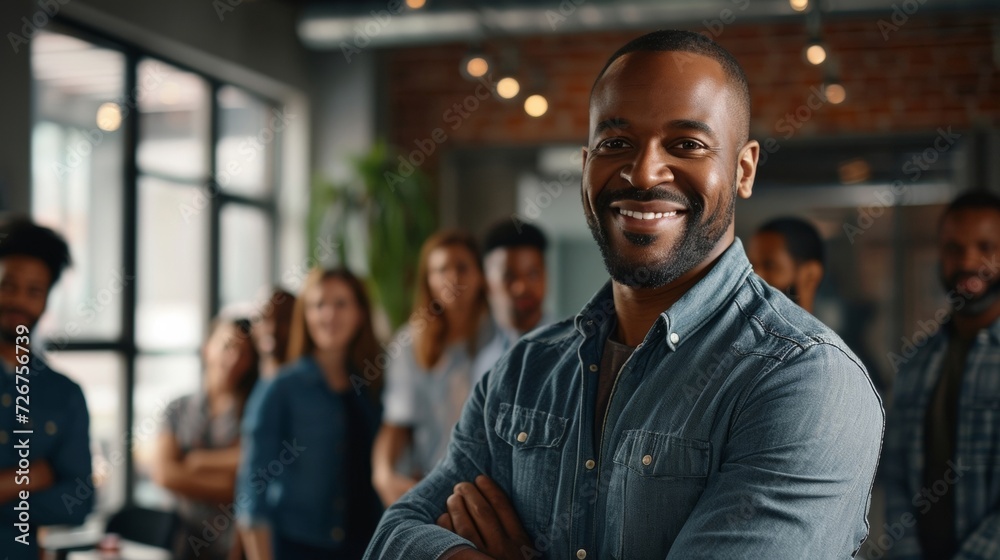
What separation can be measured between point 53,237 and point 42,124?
2.04 meters

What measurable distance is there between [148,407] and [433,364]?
210cm

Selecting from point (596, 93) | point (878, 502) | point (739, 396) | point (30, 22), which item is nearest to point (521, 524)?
point (739, 396)

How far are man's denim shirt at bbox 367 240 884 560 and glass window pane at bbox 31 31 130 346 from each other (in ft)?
10.1

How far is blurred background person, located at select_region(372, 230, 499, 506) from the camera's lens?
11.0 ft

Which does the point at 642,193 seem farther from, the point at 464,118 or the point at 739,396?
the point at 464,118

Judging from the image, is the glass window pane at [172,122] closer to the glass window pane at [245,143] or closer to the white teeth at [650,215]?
the glass window pane at [245,143]

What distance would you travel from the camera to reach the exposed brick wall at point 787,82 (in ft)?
18.1

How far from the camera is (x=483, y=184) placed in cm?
618

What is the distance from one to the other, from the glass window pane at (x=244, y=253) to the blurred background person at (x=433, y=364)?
2406 millimetres

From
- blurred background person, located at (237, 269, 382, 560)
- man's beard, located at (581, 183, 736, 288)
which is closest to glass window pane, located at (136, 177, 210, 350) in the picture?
blurred background person, located at (237, 269, 382, 560)
